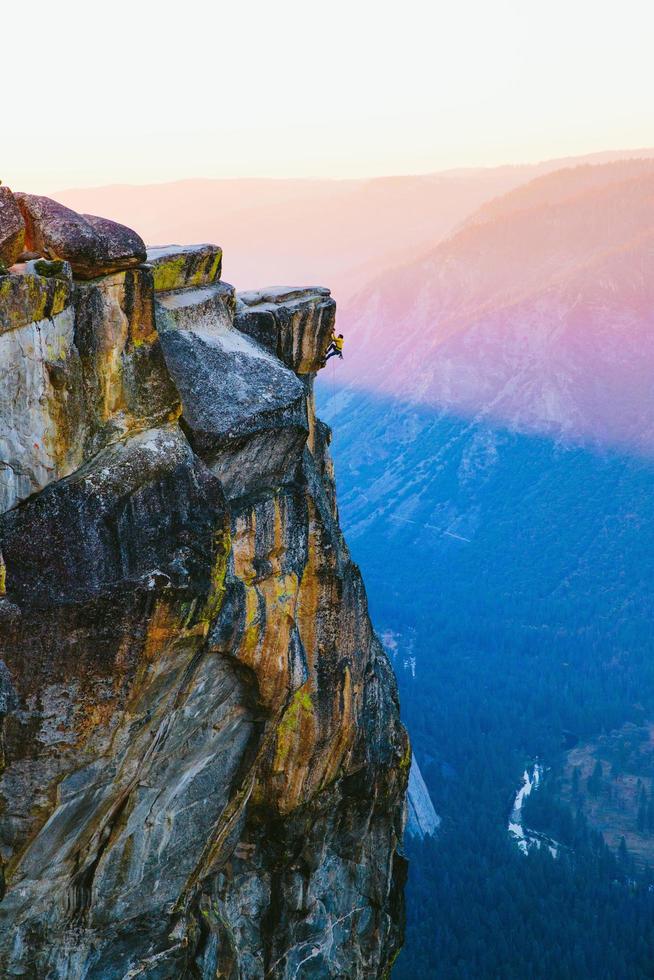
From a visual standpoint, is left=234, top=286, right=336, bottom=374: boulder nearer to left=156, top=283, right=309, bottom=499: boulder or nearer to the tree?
left=156, top=283, right=309, bottom=499: boulder

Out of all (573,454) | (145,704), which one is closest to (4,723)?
(145,704)

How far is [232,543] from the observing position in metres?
23.2

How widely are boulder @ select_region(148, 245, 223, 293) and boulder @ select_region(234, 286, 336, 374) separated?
5.40ft

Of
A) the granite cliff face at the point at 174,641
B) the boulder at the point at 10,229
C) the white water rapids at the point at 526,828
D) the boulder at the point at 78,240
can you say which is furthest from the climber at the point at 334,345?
the white water rapids at the point at 526,828

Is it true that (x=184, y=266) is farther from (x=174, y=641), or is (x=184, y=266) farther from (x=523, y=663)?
(x=523, y=663)

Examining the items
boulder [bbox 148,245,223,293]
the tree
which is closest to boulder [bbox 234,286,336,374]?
boulder [bbox 148,245,223,293]

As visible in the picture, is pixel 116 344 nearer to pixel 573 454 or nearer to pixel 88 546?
pixel 88 546

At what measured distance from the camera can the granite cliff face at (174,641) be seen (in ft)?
63.7

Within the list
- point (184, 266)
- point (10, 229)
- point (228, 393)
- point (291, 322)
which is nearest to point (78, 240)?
point (10, 229)

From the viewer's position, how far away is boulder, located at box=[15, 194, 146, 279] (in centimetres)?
2005

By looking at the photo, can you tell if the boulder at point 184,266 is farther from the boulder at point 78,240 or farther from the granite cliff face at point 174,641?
the boulder at point 78,240

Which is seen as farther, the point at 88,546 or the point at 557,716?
the point at 557,716

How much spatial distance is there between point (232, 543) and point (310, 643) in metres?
3.94

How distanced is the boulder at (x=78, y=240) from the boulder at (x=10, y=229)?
0.58m
